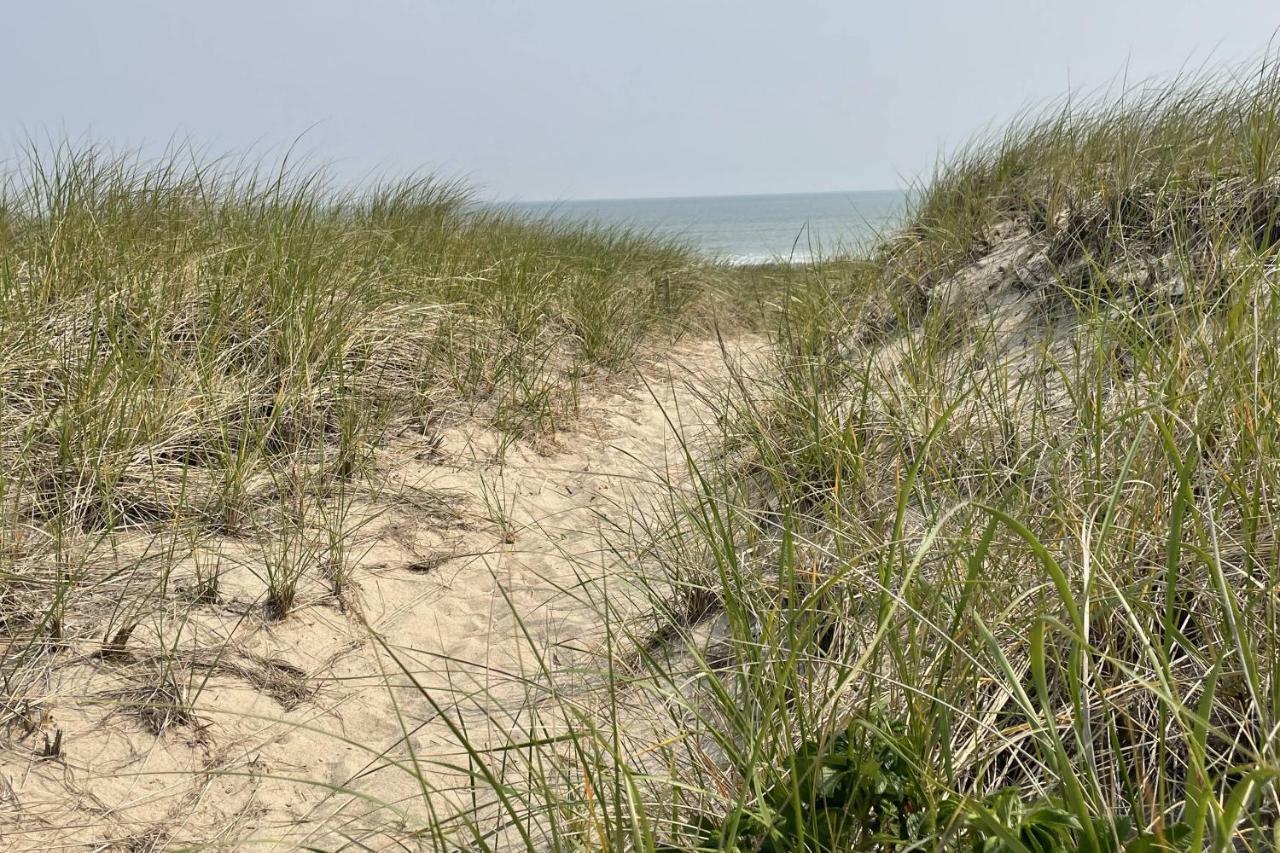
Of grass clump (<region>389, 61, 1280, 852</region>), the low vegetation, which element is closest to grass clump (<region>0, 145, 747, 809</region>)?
the low vegetation

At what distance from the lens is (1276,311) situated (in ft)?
5.72

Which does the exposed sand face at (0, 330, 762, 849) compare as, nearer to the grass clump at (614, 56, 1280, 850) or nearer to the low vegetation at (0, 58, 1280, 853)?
the low vegetation at (0, 58, 1280, 853)

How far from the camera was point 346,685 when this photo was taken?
6.53 feet

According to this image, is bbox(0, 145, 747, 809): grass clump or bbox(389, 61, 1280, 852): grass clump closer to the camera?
bbox(389, 61, 1280, 852): grass clump

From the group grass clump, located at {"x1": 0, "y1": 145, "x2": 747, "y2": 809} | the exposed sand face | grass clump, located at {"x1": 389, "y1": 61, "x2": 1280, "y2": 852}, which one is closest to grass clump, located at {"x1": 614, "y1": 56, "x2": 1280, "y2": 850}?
grass clump, located at {"x1": 389, "y1": 61, "x2": 1280, "y2": 852}

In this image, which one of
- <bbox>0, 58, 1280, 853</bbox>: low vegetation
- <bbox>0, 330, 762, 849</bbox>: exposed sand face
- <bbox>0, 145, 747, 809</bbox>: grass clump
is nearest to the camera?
<bbox>0, 58, 1280, 853</bbox>: low vegetation

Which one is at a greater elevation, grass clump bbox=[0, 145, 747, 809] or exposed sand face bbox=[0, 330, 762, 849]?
grass clump bbox=[0, 145, 747, 809]

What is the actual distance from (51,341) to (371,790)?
2.00 metres

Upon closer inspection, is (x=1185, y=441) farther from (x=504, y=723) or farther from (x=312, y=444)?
(x=312, y=444)

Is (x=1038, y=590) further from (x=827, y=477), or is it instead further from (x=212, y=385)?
(x=212, y=385)

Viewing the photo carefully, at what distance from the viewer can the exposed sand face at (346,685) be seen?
1.51m

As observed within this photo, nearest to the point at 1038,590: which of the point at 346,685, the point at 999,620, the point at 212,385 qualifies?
the point at 999,620

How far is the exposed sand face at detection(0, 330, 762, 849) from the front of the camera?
1508mm

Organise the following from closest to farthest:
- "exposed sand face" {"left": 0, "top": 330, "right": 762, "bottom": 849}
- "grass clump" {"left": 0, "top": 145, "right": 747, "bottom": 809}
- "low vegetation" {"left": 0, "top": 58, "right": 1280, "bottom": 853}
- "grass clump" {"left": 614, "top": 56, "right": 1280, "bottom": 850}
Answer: "grass clump" {"left": 614, "top": 56, "right": 1280, "bottom": 850}, "low vegetation" {"left": 0, "top": 58, "right": 1280, "bottom": 853}, "exposed sand face" {"left": 0, "top": 330, "right": 762, "bottom": 849}, "grass clump" {"left": 0, "top": 145, "right": 747, "bottom": 809}
